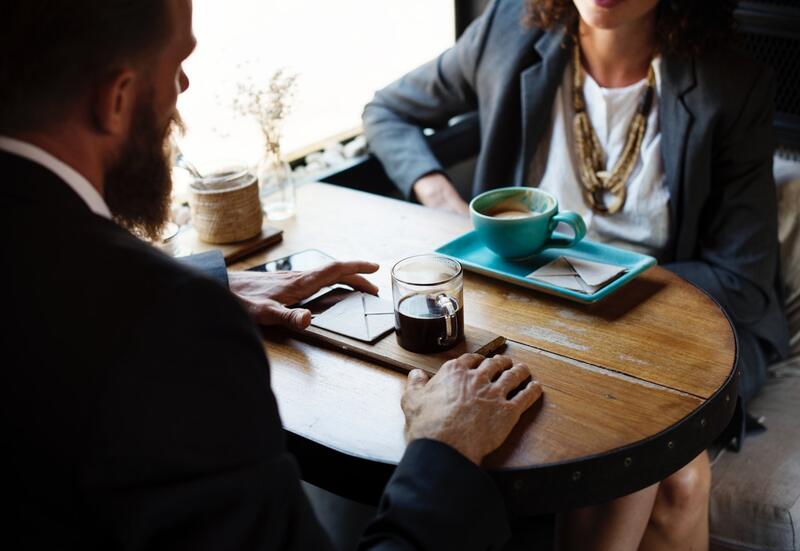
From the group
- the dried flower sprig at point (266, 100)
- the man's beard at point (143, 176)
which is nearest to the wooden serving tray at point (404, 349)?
the man's beard at point (143, 176)

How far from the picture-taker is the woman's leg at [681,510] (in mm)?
1393

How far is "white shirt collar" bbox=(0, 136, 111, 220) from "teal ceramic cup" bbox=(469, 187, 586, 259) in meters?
0.73

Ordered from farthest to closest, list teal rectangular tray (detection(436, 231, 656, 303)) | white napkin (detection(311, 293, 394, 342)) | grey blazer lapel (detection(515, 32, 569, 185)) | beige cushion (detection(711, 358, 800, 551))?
grey blazer lapel (detection(515, 32, 569, 185)), beige cushion (detection(711, 358, 800, 551)), teal rectangular tray (detection(436, 231, 656, 303)), white napkin (detection(311, 293, 394, 342))

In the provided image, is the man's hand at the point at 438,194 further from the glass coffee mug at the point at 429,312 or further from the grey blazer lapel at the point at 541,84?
the glass coffee mug at the point at 429,312

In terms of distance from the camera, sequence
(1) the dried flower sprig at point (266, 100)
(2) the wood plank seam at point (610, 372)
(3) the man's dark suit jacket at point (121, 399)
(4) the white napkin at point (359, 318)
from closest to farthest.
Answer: (3) the man's dark suit jacket at point (121, 399), (2) the wood plank seam at point (610, 372), (4) the white napkin at point (359, 318), (1) the dried flower sprig at point (266, 100)

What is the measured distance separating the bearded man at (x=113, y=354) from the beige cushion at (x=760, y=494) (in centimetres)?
83

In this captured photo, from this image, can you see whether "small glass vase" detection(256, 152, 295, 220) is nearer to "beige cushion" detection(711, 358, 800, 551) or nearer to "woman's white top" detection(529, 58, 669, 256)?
"woman's white top" detection(529, 58, 669, 256)

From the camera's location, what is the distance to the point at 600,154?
6.23 ft

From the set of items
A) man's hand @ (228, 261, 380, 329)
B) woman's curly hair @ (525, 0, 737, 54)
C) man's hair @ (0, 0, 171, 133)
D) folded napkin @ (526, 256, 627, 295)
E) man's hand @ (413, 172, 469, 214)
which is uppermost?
man's hair @ (0, 0, 171, 133)

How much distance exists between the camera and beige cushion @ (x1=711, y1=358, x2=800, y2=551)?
145 centimetres

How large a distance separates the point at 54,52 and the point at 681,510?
4.01 feet

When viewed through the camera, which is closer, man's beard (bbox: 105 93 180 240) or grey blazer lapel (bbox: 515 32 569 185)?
man's beard (bbox: 105 93 180 240)

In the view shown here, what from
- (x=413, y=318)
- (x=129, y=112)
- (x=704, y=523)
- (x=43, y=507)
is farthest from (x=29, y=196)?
(x=704, y=523)

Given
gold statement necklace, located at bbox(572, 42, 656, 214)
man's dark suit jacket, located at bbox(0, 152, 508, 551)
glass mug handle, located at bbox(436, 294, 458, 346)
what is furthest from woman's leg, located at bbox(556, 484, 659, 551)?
gold statement necklace, located at bbox(572, 42, 656, 214)
